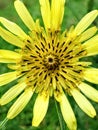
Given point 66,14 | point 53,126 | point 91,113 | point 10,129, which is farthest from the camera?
point 66,14

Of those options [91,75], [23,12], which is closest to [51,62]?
[91,75]

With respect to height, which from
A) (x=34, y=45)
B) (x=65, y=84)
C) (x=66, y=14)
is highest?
(x=66, y=14)

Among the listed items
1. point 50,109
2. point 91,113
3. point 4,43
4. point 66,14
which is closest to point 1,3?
point 66,14

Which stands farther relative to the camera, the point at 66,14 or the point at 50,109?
the point at 66,14

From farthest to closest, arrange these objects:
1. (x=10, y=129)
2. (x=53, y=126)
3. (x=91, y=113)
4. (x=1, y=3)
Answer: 1. (x=1, y=3)
2. (x=53, y=126)
3. (x=10, y=129)
4. (x=91, y=113)

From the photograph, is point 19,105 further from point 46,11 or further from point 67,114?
point 46,11

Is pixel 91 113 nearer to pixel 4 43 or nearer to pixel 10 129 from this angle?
pixel 10 129

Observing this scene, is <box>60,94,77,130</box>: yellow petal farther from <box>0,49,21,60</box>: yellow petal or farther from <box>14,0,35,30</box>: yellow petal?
<box>14,0,35,30</box>: yellow petal

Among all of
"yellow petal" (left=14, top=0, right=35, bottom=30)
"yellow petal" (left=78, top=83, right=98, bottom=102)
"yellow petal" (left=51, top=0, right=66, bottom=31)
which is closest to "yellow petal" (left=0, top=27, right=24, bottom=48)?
"yellow petal" (left=14, top=0, right=35, bottom=30)
